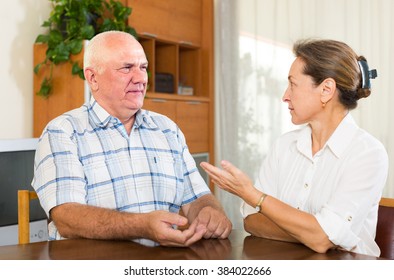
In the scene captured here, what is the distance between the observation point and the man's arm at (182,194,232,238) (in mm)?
1819

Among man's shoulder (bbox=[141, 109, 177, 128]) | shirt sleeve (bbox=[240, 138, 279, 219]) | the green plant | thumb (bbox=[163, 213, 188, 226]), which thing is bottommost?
thumb (bbox=[163, 213, 188, 226])

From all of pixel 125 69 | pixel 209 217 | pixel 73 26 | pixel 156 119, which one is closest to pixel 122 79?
pixel 125 69

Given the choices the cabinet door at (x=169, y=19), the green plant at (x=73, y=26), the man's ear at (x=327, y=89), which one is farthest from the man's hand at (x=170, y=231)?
the cabinet door at (x=169, y=19)

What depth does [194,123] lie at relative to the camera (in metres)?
4.93

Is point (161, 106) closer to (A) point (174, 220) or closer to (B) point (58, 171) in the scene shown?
(B) point (58, 171)

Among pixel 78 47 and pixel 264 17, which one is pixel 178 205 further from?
pixel 264 17

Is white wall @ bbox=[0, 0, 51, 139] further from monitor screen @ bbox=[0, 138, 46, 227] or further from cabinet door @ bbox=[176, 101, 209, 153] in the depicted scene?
cabinet door @ bbox=[176, 101, 209, 153]

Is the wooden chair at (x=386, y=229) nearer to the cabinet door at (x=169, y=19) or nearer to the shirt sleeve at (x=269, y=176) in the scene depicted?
the shirt sleeve at (x=269, y=176)

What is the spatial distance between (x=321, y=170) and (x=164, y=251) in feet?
2.10

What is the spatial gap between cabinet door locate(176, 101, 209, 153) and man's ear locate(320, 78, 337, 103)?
2791mm

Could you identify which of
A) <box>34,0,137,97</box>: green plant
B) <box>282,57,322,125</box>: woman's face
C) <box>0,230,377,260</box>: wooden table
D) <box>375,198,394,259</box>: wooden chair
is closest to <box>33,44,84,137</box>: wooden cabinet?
<box>34,0,137,97</box>: green plant

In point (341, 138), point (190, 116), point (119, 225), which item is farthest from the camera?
point (190, 116)

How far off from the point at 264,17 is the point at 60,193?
3513 mm
